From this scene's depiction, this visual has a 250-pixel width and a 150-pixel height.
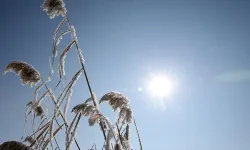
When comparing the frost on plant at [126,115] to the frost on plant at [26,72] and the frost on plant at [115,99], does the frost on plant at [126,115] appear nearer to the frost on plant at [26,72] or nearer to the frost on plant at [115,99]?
the frost on plant at [115,99]

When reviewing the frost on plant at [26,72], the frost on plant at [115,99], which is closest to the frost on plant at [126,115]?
the frost on plant at [115,99]

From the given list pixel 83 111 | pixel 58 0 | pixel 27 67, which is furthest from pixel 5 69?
pixel 83 111

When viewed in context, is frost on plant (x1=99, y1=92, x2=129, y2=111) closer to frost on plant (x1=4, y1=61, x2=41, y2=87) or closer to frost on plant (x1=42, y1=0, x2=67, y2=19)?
frost on plant (x1=4, y1=61, x2=41, y2=87)

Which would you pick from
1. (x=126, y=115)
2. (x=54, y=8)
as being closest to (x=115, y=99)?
(x=126, y=115)

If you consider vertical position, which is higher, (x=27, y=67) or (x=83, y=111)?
(x=27, y=67)

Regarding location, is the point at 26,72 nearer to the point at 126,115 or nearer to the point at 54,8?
the point at 54,8

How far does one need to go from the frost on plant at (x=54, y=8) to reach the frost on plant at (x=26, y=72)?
55 centimetres

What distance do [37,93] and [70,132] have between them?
0.76 m

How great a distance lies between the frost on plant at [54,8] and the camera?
2.70 m

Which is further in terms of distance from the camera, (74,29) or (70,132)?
(74,29)

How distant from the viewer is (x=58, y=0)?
2.77m

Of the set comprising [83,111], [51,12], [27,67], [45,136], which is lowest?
[45,136]

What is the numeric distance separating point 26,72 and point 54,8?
2.25ft

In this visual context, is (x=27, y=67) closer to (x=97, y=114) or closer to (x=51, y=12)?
(x=51, y=12)
